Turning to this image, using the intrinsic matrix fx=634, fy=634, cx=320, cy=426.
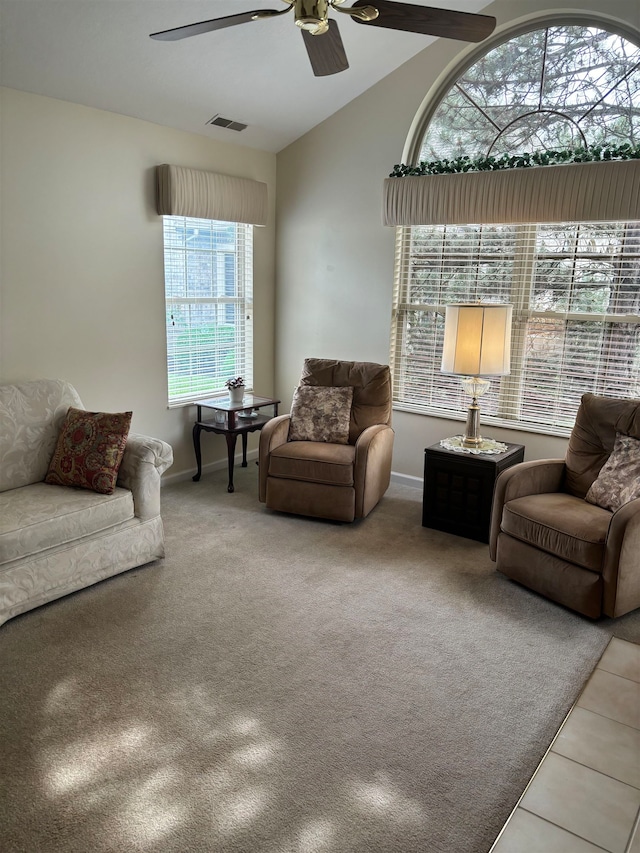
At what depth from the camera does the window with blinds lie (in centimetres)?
467

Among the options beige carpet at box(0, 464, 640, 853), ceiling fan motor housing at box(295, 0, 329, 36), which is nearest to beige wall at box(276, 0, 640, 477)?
beige carpet at box(0, 464, 640, 853)

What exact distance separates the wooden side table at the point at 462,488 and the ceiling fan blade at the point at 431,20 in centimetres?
227

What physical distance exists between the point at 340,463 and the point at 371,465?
0.22 meters

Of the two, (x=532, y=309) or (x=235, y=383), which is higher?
(x=532, y=309)

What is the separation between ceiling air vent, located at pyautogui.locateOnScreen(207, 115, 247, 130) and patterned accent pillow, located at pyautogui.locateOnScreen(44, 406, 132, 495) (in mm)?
2340

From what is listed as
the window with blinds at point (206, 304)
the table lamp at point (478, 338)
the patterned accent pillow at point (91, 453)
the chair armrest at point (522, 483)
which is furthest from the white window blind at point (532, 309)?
A: the patterned accent pillow at point (91, 453)

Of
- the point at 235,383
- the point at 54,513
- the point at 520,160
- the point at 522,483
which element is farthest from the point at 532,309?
the point at 54,513

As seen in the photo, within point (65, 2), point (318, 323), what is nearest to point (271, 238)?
point (318, 323)

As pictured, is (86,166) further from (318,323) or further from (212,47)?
(318,323)

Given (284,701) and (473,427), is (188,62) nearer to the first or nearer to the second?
(473,427)

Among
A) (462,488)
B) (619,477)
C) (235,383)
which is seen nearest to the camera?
(619,477)

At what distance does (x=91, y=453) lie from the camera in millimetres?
3336

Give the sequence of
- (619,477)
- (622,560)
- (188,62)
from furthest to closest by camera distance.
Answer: (188,62)
(619,477)
(622,560)

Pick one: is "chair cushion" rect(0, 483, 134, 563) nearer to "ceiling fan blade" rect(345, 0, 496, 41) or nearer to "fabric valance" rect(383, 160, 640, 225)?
"ceiling fan blade" rect(345, 0, 496, 41)
